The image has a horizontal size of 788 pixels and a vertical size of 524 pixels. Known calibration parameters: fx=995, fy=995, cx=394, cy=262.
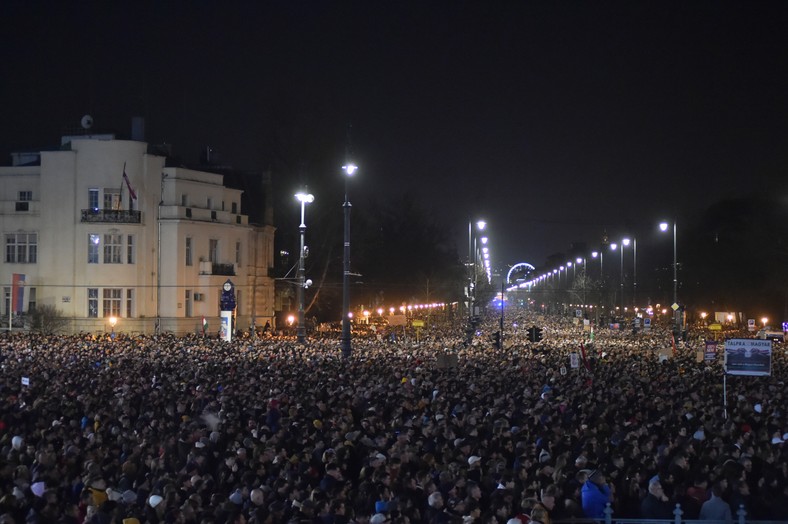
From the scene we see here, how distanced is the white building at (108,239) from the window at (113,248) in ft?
0.20

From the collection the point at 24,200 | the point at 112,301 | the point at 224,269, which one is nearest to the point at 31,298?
the point at 112,301

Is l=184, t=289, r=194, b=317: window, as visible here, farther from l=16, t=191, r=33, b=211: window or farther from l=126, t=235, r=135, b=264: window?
l=16, t=191, r=33, b=211: window

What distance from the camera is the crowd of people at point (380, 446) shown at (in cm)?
1109

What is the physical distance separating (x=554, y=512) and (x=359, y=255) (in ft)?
233

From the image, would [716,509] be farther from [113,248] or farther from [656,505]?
[113,248]

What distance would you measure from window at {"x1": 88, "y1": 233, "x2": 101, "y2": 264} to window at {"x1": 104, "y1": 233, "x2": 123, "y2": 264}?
46 cm

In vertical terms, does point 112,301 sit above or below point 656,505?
above

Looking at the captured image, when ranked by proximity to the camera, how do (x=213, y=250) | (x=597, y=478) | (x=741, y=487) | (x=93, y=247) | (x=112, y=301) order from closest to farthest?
(x=741, y=487), (x=597, y=478), (x=112, y=301), (x=93, y=247), (x=213, y=250)

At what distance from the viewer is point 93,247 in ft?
195

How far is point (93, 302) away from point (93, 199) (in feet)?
20.3

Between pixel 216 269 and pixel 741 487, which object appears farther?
pixel 216 269

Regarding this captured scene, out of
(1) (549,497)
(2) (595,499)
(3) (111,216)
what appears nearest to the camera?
(1) (549,497)

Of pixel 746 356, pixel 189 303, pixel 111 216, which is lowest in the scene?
pixel 746 356

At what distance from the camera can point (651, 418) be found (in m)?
19.3
